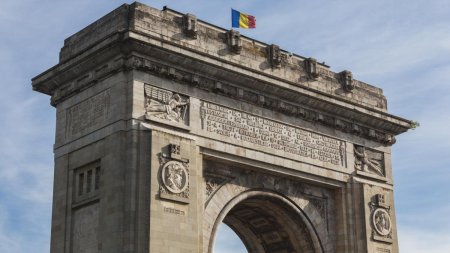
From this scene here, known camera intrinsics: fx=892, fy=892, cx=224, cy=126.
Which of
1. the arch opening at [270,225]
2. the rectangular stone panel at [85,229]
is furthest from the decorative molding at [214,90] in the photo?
the rectangular stone panel at [85,229]

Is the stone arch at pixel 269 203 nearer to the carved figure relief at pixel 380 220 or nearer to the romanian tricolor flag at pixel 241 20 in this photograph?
the carved figure relief at pixel 380 220

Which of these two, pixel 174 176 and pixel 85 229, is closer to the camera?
pixel 174 176

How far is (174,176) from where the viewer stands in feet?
88.8

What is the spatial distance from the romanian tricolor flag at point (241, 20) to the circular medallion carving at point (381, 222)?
8301 mm

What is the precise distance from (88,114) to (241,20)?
688cm

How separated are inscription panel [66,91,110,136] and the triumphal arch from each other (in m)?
0.05

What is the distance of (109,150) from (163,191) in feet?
6.97

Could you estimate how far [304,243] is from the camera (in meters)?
32.0

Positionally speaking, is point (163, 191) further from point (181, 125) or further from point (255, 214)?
point (255, 214)

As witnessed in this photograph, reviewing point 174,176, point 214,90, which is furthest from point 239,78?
point 174,176

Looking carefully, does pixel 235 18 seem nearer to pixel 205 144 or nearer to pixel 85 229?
pixel 205 144

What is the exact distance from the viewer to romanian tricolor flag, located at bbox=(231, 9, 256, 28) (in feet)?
104

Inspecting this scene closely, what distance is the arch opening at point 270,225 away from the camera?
3122 centimetres

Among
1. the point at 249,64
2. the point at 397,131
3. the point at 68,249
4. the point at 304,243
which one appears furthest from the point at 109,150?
the point at 397,131
